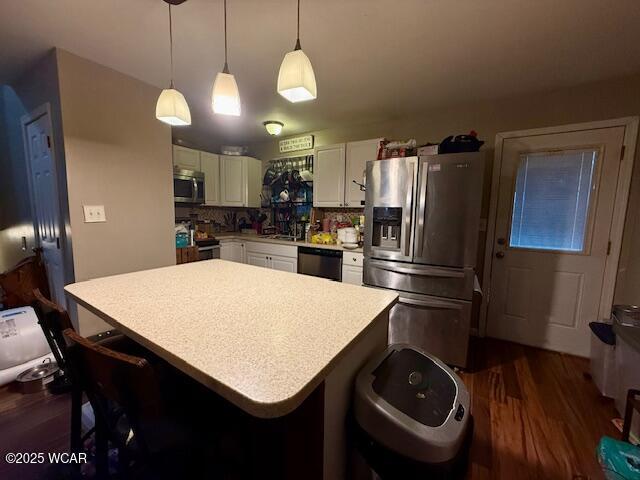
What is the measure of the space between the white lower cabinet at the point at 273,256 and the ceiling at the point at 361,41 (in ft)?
5.55

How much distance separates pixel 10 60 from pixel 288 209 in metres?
2.80

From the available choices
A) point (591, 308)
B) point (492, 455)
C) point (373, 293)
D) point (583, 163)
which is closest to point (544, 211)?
point (583, 163)

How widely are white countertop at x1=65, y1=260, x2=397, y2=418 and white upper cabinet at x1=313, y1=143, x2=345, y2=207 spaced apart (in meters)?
1.94

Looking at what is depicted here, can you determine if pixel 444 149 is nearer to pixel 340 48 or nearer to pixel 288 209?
pixel 340 48

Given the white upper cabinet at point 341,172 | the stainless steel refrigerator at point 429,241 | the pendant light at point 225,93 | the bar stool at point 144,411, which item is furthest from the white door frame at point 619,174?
the bar stool at point 144,411

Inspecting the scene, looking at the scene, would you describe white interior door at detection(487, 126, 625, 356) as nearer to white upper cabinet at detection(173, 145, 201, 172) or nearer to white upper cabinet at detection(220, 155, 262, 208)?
white upper cabinet at detection(220, 155, 262, 208)

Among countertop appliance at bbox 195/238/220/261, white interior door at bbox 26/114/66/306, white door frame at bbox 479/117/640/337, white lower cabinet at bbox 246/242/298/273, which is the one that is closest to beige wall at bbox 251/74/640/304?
white door frame at bbox 479/117/640/337

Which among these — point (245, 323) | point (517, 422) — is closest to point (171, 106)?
point (245, 323)

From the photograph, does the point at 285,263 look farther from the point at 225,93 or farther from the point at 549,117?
the point at 549,117

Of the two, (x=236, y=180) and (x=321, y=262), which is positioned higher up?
(x=236, y=180)

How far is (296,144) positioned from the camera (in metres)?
3.60

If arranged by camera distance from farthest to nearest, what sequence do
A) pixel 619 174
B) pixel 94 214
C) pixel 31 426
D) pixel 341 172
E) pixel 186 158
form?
pixel 186 158 → pixel 341 172 → pixel 619 174 → pixel 94 214 → pixel 31 426

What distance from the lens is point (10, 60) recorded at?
1.89m

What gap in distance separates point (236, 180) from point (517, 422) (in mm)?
3866
